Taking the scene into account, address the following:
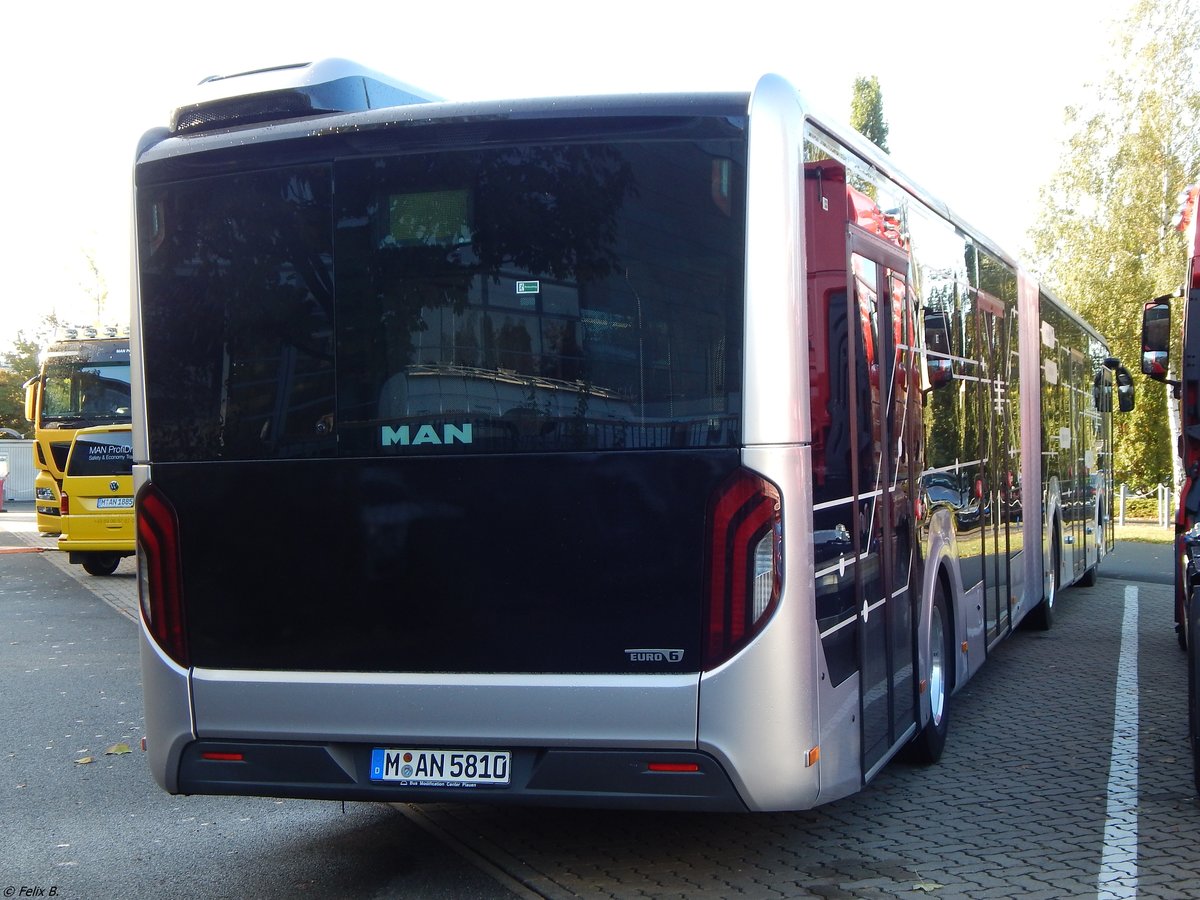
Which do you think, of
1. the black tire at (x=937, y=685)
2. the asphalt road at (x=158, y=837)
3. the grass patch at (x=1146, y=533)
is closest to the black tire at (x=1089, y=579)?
the grass patch at (x=1146, y=533)

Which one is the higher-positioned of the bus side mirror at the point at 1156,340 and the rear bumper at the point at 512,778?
the bus side mirror at the point at 1156,340

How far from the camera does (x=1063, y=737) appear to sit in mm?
8211

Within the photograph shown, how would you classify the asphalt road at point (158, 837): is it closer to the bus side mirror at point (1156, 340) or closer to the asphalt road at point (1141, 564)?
the bus side mirror at point (1156, 340)

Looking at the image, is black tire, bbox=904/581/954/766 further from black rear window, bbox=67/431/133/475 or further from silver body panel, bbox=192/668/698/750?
black rear window, bbox=67/431/133/475

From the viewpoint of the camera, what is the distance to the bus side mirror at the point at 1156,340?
31.7ft

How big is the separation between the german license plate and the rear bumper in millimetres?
25

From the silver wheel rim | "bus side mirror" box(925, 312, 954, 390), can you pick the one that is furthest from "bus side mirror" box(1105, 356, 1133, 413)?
the silver wheel rim

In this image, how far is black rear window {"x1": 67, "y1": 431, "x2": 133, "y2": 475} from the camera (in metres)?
19.5

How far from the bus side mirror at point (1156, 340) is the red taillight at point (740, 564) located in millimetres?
5806

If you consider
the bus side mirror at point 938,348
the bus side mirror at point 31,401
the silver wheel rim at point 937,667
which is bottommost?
the silver wheel rim at point 937,667

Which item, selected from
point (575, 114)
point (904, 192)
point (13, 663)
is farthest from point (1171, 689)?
point (13, 663)

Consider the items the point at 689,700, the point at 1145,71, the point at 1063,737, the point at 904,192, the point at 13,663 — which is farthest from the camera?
the point at 1145,71

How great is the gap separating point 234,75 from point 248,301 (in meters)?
1.04

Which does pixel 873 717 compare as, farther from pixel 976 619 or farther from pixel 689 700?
pixel 976 619
